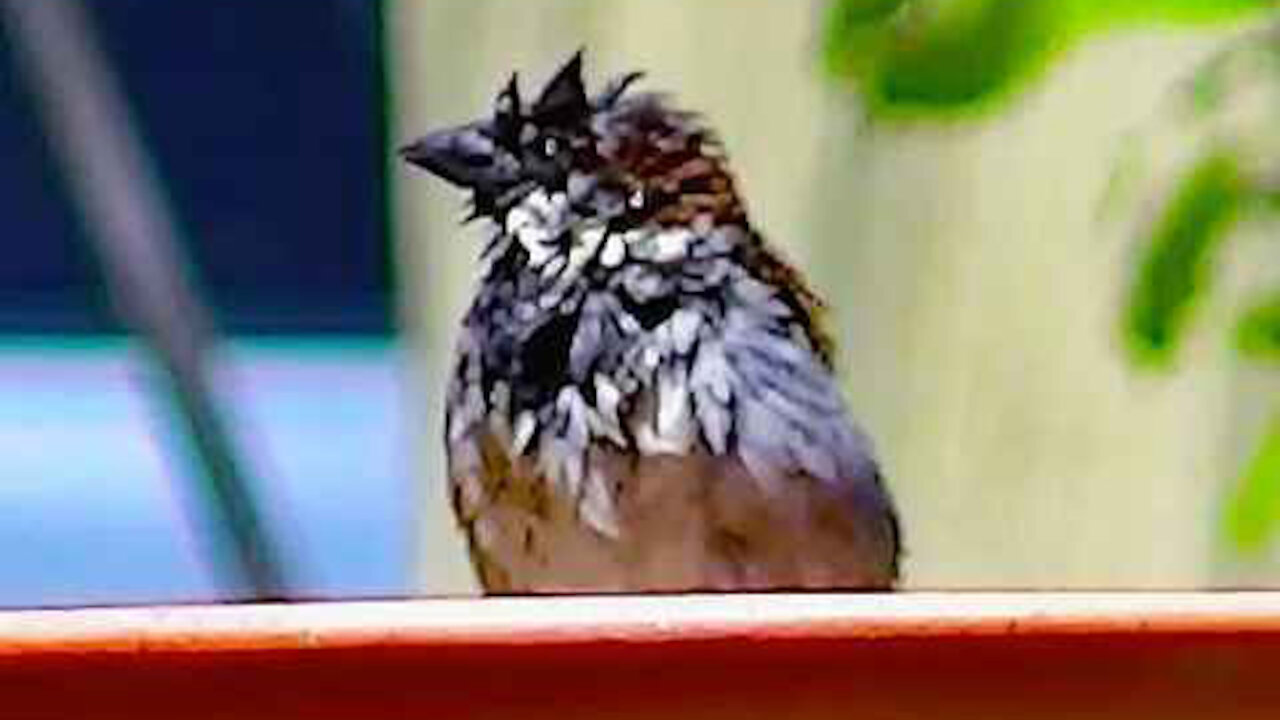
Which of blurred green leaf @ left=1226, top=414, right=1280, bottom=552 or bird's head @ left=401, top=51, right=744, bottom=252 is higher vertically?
bird's head @ left=401, top=51, right=744, bottom=252

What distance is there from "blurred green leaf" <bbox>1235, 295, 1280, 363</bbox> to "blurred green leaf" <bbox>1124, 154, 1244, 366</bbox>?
0.02m

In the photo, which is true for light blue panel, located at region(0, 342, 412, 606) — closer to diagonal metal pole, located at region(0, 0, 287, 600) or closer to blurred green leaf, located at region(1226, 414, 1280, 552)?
diagonal metal pole, located at region(0, 0, 287, 600)

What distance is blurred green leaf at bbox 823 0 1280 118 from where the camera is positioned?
65 cm

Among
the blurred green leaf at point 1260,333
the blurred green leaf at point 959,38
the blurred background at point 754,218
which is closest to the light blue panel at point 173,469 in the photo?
the blurred background at point 754,218

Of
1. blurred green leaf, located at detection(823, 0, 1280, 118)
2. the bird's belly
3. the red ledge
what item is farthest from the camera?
blurred green leaf, located at detection(823, 0, 1280, 118)

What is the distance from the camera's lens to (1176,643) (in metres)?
0.31

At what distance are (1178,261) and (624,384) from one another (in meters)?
0.23

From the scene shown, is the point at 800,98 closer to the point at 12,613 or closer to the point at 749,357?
the point at 749,357

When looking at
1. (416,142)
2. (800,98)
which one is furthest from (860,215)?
(416,142)

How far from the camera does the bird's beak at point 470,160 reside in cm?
53

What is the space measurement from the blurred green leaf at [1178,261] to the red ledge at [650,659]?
39cm

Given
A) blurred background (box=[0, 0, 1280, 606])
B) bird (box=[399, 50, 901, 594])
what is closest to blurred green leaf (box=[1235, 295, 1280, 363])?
blurred background (box=[0, 0, 1280, 606])

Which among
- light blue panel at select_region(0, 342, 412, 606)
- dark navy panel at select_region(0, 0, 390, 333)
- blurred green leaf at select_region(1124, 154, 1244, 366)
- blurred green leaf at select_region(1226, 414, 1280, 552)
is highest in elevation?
dark navy panel at select_region(0, 0, 390, 333)

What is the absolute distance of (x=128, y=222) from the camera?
0.61 meters
